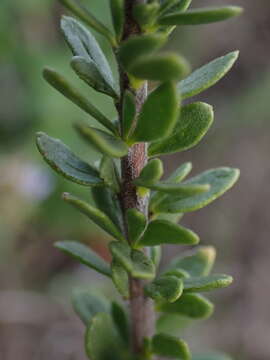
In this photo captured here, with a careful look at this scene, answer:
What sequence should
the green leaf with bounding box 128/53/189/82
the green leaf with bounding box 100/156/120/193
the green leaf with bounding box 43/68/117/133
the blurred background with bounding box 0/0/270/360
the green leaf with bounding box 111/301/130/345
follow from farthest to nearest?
the blurred background with bounding box 0/0/270/360 < the green leaf with bounding box 111/301/130/345 < the green leaf with bounding box 100/156/120/193 < the green leaf with bounding box 43/68/117/133 < the green leaf with bounding box 128/53/189/82

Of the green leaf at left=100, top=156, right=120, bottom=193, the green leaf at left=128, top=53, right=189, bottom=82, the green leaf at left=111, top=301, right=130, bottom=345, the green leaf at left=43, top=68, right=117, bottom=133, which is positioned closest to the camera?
the green leaf at left=128, top=53, right=189, bottom=82

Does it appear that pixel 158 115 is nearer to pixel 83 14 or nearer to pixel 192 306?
pixel 83 14

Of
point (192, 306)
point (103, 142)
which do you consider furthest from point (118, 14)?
point (192, 306)

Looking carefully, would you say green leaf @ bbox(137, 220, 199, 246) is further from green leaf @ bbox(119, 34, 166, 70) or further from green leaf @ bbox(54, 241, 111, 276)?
green leaf @ bbox(119, 34, 166, 70)

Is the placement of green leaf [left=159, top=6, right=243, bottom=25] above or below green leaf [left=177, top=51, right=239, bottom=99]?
above

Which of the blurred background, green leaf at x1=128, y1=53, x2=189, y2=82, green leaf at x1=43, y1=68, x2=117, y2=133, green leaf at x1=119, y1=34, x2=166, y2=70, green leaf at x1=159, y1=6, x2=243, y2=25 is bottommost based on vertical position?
the blurred background

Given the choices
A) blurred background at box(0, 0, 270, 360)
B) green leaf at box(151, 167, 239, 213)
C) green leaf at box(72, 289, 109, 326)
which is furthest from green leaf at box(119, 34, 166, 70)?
blurred background at box(0, 0, 270, 360)

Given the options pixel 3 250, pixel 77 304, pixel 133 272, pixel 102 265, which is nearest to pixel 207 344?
pixel 3 250

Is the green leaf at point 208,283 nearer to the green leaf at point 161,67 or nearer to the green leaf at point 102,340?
the green leaf at point 102,340
